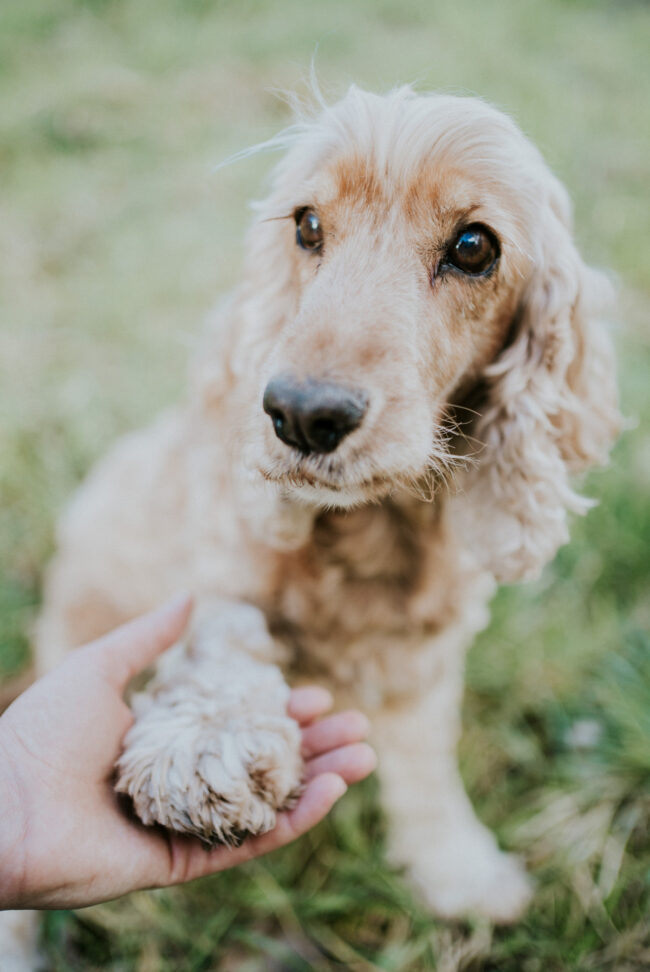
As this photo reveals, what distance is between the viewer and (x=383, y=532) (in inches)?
75.3

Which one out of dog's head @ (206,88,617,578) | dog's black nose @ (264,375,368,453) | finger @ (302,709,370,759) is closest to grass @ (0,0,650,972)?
dog's head @ (206,88,617,578)

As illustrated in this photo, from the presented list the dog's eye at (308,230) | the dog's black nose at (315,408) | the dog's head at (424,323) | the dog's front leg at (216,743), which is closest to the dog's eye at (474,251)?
the dog's head at (424,323)

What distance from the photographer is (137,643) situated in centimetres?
172

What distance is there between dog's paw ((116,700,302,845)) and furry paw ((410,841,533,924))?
988 mm

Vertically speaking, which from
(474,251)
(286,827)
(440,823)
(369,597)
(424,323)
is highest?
(474,251)

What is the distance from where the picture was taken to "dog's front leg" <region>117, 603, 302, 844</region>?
56.9 inches

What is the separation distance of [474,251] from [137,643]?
120 centimetres

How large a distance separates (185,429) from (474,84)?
4817mm

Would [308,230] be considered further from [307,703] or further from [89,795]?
[89,795]

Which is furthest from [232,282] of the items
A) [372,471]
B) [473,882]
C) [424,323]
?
[473,882]

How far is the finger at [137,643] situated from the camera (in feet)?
5.52

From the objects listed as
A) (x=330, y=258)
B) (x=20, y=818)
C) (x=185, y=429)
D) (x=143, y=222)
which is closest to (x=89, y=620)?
(x=185, y=429)

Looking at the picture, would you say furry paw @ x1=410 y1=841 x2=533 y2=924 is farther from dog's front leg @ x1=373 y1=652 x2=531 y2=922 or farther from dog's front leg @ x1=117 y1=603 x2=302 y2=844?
dog's front leg @ x1=117 y1=603 x2=302 y2=844

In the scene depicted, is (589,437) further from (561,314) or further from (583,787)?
(583,787)
